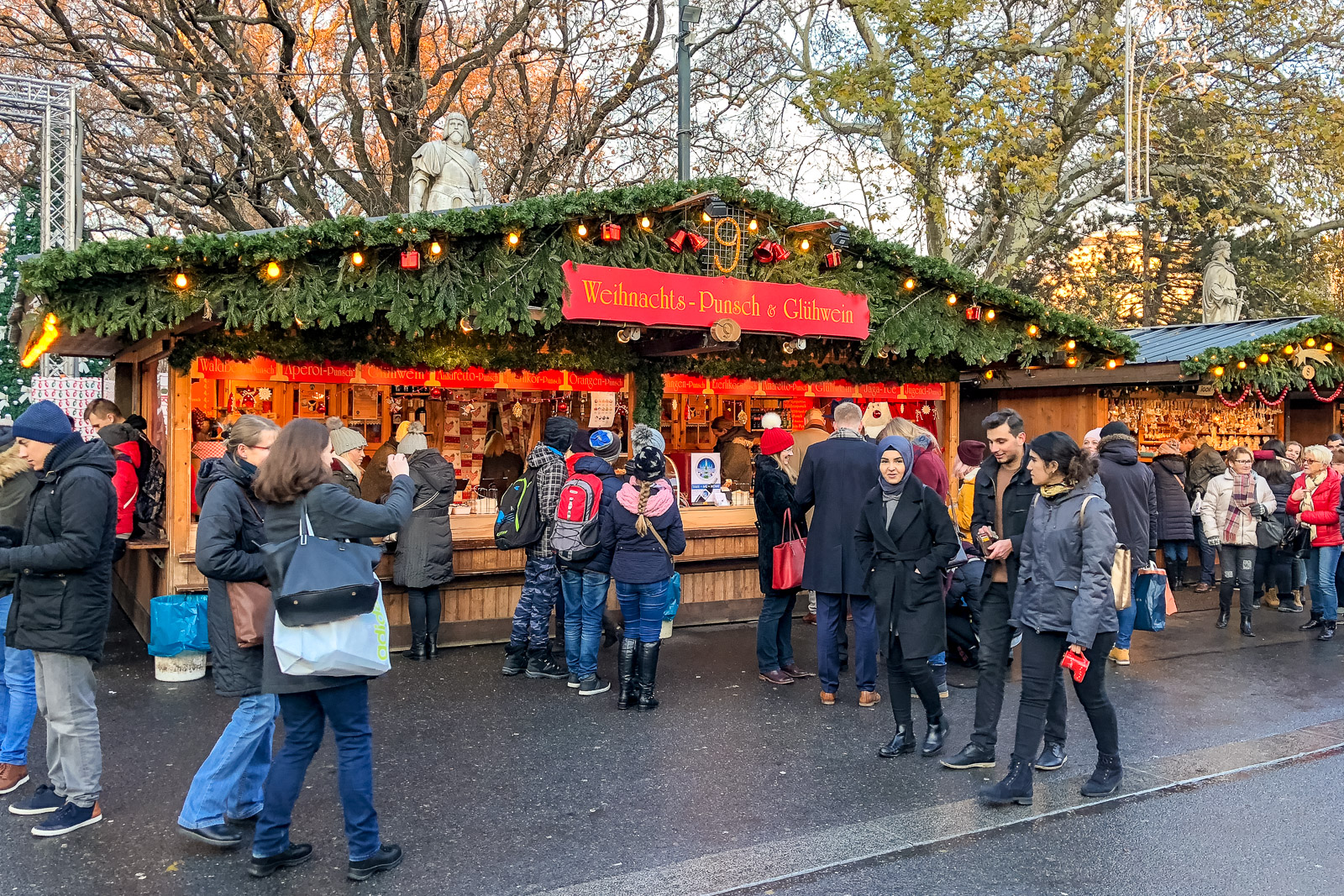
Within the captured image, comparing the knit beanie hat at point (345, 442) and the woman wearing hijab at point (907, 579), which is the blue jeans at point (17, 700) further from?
the woman wearing hijab at point (907, 579)

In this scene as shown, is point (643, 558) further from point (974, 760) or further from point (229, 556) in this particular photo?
point (229, 556)

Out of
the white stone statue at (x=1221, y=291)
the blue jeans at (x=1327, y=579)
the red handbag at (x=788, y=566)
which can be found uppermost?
the white stone statue at (x=1221, y=291)

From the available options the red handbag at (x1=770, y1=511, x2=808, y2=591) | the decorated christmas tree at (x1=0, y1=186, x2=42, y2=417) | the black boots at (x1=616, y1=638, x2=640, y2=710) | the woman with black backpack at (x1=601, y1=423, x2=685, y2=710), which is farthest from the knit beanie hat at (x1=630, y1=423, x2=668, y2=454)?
the decorated christmas tree at (x1=0, y1=186, x2=42, y2=417)

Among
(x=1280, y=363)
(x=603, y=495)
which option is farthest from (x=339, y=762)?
(x=1280, y=363)

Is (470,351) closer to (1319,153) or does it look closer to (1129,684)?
(1129,684)

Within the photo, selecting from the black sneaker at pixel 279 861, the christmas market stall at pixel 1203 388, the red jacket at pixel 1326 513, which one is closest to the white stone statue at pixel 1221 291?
the christmas market stall at pixel 1203 388

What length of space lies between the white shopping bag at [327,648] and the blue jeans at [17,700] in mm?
1763

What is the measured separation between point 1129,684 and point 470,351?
19.6 ft

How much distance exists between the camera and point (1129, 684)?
7426 mm

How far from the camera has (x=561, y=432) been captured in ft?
23.1

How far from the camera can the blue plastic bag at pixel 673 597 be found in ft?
22.1

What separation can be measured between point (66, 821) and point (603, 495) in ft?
11.3

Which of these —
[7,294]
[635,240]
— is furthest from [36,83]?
[635,240]

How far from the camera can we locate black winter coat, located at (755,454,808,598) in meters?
7.27
